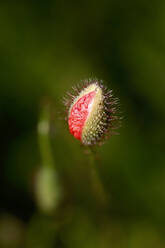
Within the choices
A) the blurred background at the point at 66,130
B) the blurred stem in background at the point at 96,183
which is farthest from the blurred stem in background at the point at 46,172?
the blurred background at the point at 66,130

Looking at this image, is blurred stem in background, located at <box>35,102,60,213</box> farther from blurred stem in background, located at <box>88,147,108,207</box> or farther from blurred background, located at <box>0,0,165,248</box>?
blurred background, located at <box>0,0,165,248</box>

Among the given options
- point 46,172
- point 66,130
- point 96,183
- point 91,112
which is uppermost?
point 66,130

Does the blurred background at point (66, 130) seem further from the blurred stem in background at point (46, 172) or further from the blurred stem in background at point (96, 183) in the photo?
the blurred stem in background at point (46, 172)

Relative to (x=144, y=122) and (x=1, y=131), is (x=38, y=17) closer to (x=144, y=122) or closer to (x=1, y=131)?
(x=1, y=131)

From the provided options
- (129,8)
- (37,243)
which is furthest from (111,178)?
(129,8)

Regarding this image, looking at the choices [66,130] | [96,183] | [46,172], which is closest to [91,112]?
[46,172]

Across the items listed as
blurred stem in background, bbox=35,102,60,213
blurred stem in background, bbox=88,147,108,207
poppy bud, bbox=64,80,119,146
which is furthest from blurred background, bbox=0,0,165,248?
poppy bud, bbox=64,80,119,146

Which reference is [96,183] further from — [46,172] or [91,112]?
[91,112]
